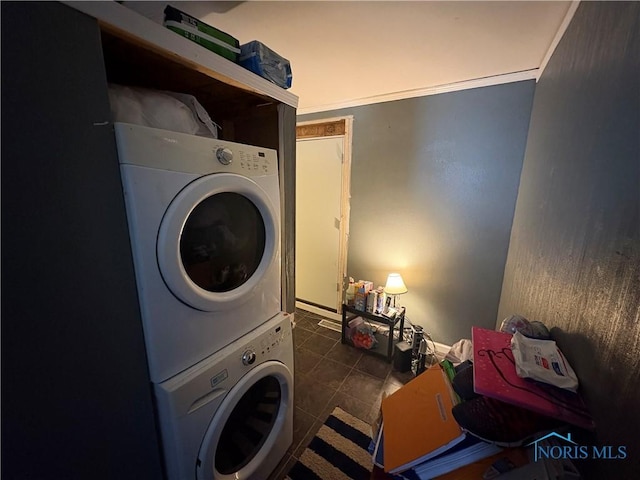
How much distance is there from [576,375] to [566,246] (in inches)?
14.7

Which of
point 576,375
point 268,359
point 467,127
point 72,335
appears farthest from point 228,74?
point 467,127

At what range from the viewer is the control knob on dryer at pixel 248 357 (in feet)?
3.02

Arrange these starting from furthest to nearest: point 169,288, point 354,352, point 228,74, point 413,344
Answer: point 354,352, point 413,344, point 228,74, point 169,288

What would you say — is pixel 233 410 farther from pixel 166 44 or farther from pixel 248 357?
pixel 166 44

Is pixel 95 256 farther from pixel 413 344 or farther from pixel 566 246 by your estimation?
pixel 413 344

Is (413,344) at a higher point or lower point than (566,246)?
lower

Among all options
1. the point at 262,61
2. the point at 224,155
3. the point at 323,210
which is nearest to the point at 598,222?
the point at 224,155

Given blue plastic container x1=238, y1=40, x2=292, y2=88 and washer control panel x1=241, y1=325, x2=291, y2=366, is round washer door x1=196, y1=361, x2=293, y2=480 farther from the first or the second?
blue plastic container x1=238, y1=40, x2=292, y2=88

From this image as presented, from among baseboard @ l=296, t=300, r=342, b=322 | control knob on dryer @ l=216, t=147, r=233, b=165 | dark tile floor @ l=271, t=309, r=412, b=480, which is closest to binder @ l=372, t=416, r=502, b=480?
dark tile floor @ l=271, t=309, r=412, b=480

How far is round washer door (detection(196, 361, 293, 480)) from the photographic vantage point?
84 centimetres

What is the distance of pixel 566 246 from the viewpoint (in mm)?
770

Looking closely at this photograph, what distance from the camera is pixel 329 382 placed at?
1799mm

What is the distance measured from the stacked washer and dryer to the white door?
138 centimetres

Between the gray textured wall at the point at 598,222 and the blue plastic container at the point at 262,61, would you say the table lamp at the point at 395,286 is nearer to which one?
the gray textured wall at the point at 598,222
